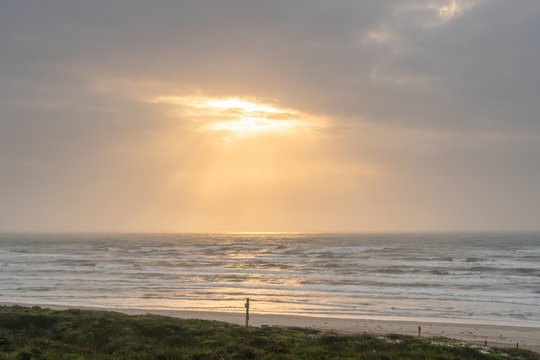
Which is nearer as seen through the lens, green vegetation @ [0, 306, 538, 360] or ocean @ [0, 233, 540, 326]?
green vegetation @ [0, 306, 538, 360]

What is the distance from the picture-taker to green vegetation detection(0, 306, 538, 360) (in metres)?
13.5

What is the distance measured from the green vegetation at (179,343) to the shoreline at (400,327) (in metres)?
6.53

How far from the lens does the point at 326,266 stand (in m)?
62.7

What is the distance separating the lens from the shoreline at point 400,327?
22.2m

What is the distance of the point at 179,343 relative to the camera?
1583cm

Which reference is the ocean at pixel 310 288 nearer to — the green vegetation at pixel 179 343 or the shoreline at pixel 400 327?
the shoreline at pixel 400 327

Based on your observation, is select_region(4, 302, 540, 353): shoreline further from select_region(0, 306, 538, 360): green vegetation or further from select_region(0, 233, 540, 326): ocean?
select_region(0, 306, 538, 360): green vegetation

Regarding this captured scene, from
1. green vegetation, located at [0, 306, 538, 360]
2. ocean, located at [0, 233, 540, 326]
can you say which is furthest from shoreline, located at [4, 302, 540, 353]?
green vegetation, located at [0, 306, 538, 360]

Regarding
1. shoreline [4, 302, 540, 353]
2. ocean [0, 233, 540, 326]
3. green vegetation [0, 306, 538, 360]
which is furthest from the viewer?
ocean [0, 233, 540, 326]

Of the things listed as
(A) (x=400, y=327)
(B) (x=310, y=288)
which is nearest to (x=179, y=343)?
(A) (x=400, y=327)

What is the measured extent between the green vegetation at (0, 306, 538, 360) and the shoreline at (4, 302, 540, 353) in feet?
21.4

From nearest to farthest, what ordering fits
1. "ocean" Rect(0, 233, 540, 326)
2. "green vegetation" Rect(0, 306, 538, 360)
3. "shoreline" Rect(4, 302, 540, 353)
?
"green vegetation" Rect(0, 306, 538, 360) → "shoreline" Rect(4, 302, 540, 353) → "ocean" Rect(0, 233, 540, 326)

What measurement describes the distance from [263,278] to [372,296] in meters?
17.4

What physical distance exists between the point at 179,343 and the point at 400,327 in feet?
48.6
